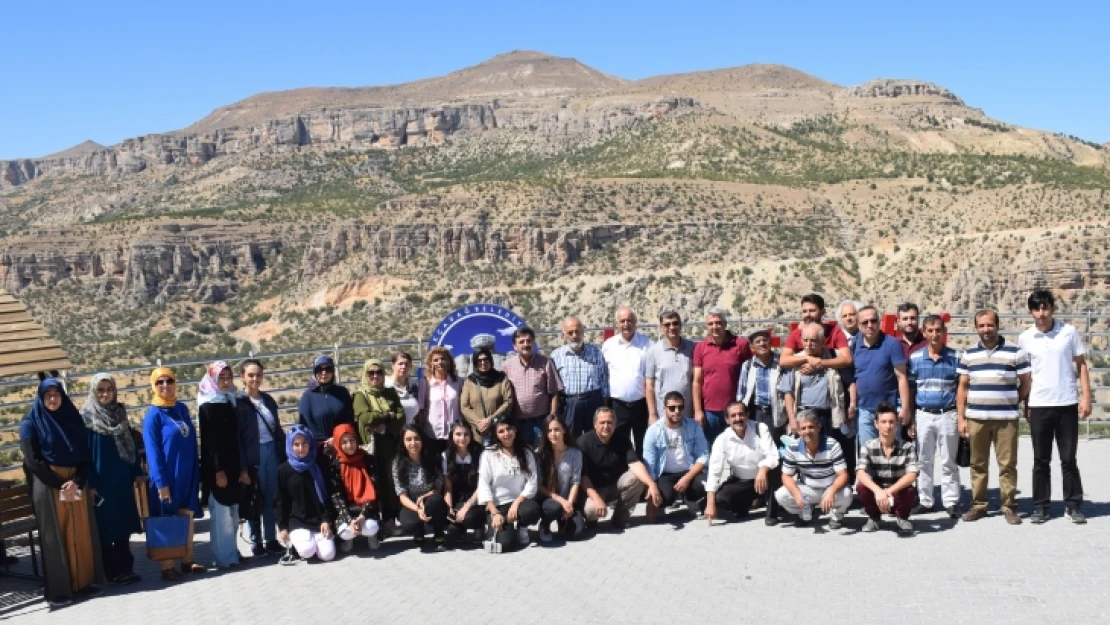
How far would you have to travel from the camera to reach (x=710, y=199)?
55.2 metres

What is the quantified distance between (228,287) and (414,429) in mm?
60809

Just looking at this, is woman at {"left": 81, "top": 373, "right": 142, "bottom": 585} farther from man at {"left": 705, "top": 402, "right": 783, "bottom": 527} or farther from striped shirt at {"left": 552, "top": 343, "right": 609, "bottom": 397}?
man at {"left": 705, "top": 402, "right": 783, "bottom": 527}

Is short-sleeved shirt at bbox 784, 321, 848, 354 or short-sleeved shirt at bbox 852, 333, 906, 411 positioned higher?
short-sleeved shirt at bbox 784, 321, 848, 354

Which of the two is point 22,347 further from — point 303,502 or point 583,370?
point 583,370

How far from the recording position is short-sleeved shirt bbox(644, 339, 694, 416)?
983 cm

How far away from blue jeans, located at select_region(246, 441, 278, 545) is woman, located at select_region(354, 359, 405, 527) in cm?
75

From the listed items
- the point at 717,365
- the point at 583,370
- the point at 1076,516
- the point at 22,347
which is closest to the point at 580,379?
the point at 583,370

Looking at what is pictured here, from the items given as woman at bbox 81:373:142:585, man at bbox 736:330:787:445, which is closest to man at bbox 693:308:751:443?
man at bbox 736:330:787:445

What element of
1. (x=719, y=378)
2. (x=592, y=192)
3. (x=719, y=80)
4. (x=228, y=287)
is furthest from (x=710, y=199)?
(x=719, y=80)

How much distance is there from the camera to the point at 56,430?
25.1 feet

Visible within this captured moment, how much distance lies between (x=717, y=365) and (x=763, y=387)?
444 millimetres

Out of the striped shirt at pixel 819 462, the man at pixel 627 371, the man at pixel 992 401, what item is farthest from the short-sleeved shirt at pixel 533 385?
the man at pixel 992 401

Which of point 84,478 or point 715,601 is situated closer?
point 715,601

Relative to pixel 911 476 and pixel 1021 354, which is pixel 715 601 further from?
pixel 1021 354
